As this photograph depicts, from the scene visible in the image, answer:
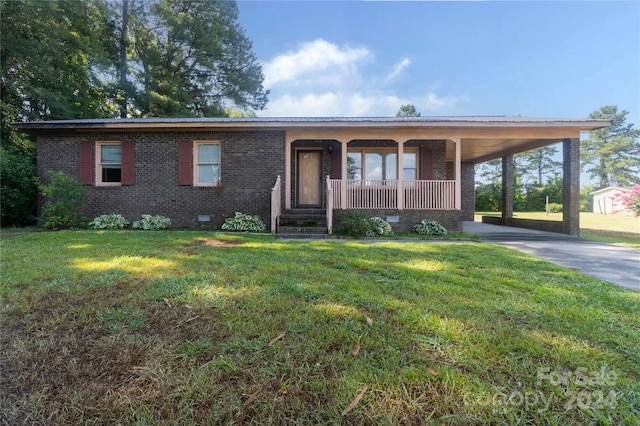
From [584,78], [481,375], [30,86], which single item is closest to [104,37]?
[30,86]

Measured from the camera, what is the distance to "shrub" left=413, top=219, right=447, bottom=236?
317 inches

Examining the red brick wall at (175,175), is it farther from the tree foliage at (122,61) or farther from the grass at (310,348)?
the grass at (310,348)

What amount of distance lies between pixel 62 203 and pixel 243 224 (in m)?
4.96

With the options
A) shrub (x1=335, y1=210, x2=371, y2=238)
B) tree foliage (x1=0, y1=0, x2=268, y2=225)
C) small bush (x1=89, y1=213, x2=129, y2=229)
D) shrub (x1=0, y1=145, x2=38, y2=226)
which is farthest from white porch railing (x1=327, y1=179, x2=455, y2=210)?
tree foliage (x1=0, y1=0, x2=268, y2=225)

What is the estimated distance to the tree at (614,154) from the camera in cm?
3622

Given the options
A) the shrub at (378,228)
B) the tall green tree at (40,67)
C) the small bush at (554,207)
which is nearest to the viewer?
the shrub at (378,228)

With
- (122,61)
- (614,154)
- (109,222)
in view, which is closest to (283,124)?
(109,222)

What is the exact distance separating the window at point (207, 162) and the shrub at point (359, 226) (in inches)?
173

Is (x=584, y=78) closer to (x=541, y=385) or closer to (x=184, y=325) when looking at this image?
(x=541, y=385)

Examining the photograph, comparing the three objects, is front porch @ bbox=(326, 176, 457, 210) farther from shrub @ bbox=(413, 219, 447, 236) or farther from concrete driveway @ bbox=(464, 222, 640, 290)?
concrete driveway @ bbox=(464, 222, 640, 290)

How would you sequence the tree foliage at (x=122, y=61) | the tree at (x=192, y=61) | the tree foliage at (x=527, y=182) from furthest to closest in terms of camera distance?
the tree foliage at (x=527, y=182) → the tree at (x=192, y=61) → the tree foliage at (x=122, y=61)

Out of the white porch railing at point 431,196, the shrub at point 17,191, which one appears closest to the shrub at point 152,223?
the shrub at point 17,191

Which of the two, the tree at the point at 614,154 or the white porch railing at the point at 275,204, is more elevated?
the tree at the point at 614,154

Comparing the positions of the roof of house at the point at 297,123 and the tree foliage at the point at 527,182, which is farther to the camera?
the tree foliage at the point at 527,182
